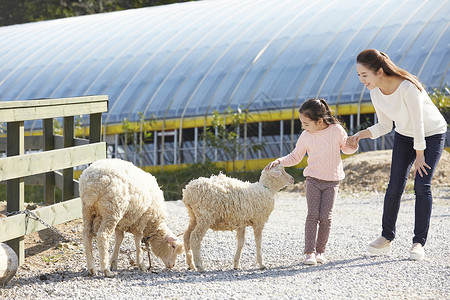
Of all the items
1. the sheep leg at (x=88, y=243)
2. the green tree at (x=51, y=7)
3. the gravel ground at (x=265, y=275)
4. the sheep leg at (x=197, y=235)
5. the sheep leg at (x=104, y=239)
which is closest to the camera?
the gravel ground at (x=265, y=275)

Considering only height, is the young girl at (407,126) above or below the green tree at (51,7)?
above

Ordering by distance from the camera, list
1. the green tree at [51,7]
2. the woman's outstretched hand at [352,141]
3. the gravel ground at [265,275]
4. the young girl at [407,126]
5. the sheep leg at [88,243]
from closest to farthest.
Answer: the gravel ground at [265,275]
the sheep leg at [88,243]
the young girl at [407,126]
the woman's outstretched hand at [352,141]
the green tree at [51,7]

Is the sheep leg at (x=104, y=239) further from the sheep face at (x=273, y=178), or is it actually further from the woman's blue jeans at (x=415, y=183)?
the woman's blue jeans at (x=415, y=183)

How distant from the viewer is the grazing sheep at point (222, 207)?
5887mm

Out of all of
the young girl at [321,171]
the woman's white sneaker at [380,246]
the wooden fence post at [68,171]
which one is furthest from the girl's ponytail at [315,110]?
the wooden fence post at [68,171]

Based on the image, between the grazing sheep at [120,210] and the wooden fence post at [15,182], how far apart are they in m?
0.84

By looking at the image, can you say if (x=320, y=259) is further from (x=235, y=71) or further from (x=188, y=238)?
(x=235, y=71)

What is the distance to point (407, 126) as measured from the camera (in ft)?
20.3

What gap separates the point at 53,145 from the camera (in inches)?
319

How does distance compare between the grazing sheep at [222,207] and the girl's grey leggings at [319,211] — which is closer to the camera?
the grazing sheep at [222,207]

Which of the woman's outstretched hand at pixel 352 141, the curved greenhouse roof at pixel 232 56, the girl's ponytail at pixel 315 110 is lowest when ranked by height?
the curved greenhouse roof at pixel 232 56

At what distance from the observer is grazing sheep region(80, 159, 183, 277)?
5.71 m

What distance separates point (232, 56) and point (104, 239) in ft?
49.8

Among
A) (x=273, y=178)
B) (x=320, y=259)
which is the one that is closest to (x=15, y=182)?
(x=273, y=178)
